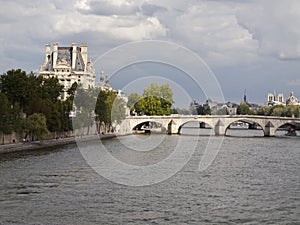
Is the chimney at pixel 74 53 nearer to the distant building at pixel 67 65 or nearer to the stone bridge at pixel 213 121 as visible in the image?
the distant building at pixel 67 65

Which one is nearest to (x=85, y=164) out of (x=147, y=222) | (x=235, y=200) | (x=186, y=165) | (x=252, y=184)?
(x=186, y=165)

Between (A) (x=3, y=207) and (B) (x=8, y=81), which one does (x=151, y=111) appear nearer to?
(B) (x=8, y=81)

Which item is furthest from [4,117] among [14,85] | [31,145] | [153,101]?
[153,101]

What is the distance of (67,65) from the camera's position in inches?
3890

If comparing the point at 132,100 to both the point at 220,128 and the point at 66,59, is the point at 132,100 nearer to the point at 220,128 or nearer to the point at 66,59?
the point at 66,59

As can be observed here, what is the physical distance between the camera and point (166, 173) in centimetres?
3512

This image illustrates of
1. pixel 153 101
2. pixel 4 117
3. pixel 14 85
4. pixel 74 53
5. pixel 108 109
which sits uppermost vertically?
pixel 74 53

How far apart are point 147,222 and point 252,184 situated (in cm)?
1096

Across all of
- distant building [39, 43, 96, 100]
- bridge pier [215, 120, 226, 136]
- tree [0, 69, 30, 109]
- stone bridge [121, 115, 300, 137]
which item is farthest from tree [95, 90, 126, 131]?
tree [0, 69, 30, 109]

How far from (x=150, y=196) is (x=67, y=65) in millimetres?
74440

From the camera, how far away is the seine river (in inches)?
863

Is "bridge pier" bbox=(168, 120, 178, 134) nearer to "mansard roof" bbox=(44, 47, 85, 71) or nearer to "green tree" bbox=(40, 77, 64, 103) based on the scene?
"mansard roof" bbox=(44, 47, 85, 71)

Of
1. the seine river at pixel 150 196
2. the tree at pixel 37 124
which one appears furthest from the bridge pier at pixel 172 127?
the seine river at pixel 150 196

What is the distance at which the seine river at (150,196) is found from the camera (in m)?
21.9
